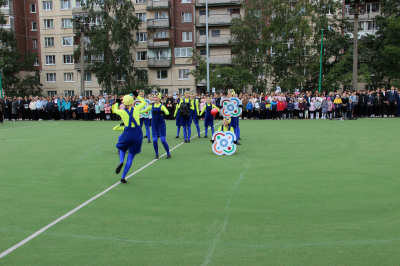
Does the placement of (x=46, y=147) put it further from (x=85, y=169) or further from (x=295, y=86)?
(x=295, y=86)

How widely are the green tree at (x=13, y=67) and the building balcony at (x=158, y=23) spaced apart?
64.6 ft

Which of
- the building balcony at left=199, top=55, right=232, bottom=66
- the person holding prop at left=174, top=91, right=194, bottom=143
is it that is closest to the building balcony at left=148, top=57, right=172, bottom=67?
the building balcony at left=199, top=55, right=232, bottom=66

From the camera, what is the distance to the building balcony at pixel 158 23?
53125mm

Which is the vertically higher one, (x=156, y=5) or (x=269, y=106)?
(x=156, y=5)

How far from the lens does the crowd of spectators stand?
87.5 ft

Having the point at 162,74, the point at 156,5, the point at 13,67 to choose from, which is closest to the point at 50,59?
the point at 13,67

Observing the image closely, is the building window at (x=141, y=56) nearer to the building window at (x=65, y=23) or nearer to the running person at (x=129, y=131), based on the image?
the building window at (x=65, y=23)

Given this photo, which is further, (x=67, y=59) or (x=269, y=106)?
(x=67, y=59)

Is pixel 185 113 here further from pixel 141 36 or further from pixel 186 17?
pixel 141 36

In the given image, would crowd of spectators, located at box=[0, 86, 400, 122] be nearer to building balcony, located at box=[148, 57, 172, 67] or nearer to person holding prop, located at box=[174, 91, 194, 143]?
person holding prop, located at box=[174, 91, 194, 143]

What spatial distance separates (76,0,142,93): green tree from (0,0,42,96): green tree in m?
11.0

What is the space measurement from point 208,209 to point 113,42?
48.4 metres

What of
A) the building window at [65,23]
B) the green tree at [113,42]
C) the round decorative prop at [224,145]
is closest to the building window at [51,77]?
the building window at [65,23]

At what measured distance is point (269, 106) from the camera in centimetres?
2838
